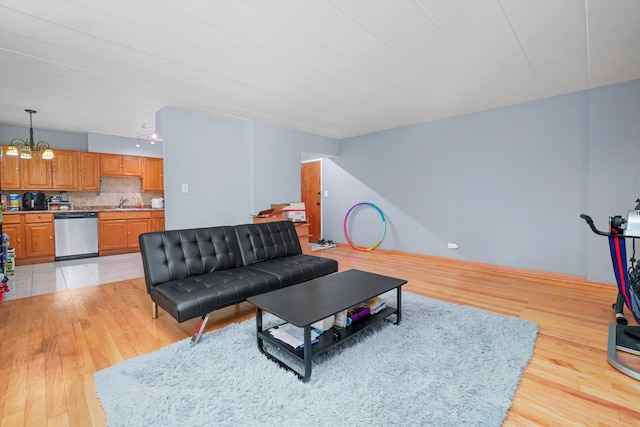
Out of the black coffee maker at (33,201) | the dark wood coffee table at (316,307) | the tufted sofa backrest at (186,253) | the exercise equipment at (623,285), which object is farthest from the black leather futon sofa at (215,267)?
the black coffee maker at (33,201)

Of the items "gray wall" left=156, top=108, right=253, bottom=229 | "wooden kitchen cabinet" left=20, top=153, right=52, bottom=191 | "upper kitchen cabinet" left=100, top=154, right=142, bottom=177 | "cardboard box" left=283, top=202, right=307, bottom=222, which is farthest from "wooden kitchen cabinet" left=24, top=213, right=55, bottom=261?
"cardboard box" left=283, top=202, right=307, bottom=222

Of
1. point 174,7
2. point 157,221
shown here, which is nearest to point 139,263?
point 157,221

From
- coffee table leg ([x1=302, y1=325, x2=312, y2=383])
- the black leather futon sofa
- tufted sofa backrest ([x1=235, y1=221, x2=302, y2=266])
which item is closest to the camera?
coffee table leg ([x1=302, y1=325, x2=312, y2=383])

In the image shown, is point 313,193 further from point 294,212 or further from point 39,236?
point 39,236

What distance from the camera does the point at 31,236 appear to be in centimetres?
479

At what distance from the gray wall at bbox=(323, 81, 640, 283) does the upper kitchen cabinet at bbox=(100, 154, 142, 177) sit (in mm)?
4653

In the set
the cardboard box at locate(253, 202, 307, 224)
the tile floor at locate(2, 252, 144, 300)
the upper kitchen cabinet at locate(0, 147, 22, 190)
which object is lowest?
the tile floor at locate(2, 252, 144, 300)

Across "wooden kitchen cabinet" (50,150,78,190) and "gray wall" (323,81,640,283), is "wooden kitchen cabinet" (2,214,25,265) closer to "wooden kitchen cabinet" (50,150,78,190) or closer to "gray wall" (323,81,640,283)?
"wooden kitchen cabinet" (50,150,78,190)

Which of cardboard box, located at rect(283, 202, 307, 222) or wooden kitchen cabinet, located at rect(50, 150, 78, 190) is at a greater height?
wooden kitchen cabinet, located at rect(50, 150, 78, 190)

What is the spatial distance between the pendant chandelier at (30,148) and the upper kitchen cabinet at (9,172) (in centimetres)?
15

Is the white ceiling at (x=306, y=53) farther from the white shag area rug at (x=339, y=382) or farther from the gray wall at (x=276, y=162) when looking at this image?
the white shag area rug at (x=339, y=382)

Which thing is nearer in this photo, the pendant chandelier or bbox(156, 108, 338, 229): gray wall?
bbox(156, 108, 338, 229): gray wall

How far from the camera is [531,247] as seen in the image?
390 cm

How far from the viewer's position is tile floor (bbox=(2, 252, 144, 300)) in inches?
139
